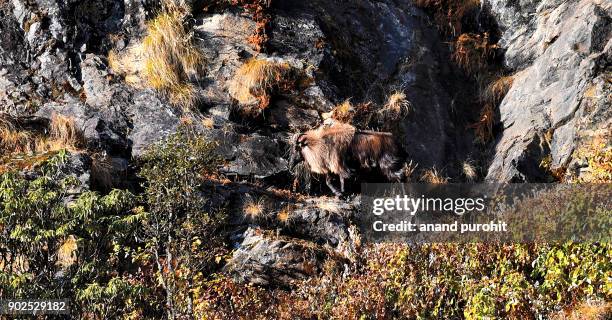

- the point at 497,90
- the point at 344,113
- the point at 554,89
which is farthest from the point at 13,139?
the point at 554,89

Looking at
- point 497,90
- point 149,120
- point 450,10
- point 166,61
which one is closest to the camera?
point 149,120

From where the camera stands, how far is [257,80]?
11844 mm

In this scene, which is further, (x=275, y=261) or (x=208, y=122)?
(x=208, y=122)

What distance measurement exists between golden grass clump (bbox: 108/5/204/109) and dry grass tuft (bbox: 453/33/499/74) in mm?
4700

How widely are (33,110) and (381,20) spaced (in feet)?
20.8

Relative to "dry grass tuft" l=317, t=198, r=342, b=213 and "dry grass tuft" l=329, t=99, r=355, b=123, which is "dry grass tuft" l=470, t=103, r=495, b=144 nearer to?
"dry grass tuft" l=329, t=99, r=355, b=123

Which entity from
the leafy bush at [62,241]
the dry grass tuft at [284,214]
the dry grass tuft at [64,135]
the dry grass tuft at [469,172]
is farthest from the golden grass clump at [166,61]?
the dry grass tuft at [469,172]

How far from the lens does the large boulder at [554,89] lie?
436 inches

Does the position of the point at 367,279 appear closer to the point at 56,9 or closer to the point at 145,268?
the point at 145,268

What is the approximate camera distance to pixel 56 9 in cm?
1273

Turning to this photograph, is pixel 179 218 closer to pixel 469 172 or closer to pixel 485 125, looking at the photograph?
pixel 469 172

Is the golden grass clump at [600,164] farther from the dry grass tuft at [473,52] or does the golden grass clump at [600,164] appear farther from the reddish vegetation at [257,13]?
the reddish vegetation at [257,13]

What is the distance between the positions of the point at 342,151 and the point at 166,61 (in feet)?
10.7

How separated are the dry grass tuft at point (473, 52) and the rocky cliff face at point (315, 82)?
0.18m
